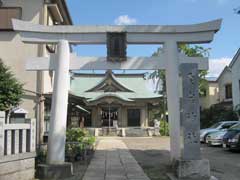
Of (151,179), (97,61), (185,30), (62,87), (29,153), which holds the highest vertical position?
A: (185,30)

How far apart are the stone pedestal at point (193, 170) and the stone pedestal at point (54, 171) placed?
10.8 ft

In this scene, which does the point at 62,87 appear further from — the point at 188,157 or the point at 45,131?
the point at 45,131

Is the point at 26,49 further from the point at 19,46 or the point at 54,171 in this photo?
the point at 54,171

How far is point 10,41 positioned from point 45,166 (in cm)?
1013

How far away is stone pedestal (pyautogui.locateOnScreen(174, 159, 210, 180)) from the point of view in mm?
11547

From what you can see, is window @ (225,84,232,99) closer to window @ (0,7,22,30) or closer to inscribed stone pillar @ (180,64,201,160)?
window @ (0,7,22,30)

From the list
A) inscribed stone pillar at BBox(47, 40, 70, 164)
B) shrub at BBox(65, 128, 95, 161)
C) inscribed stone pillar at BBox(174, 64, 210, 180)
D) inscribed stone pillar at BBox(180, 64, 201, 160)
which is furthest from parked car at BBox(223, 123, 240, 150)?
inscribed stone pillar at BBox(47, 40, 70, 164)

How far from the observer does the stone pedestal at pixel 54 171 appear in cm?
1191

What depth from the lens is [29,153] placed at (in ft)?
37.5

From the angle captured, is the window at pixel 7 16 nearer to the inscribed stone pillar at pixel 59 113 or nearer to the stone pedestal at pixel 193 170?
the inscribed stone pillar at pixel 59 113

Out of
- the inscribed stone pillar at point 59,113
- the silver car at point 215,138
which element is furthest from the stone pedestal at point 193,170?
the silver car at point 215,138

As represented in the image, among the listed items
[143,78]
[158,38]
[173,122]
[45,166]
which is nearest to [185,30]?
[158,38]

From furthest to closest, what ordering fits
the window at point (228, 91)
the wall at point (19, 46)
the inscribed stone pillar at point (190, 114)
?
the window at point (228, 91)
the wall at point (19, 46)
the inscribed stone pillar at point (190, 114)

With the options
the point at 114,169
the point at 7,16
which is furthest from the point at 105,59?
the point at 7,16
